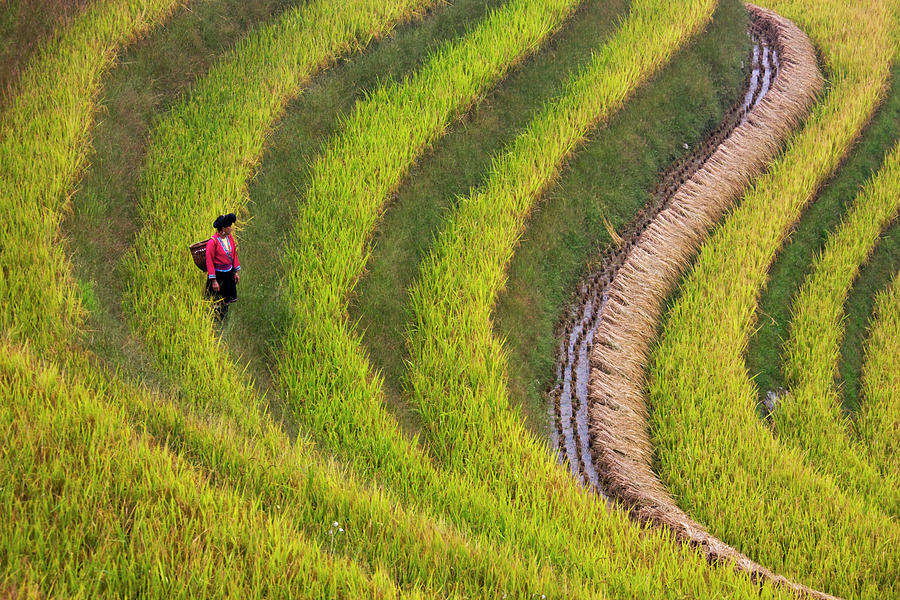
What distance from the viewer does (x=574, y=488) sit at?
580cm

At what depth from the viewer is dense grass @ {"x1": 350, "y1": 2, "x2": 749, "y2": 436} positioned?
704 cm

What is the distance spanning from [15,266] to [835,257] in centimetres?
823

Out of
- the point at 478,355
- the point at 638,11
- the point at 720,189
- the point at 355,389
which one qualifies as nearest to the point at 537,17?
the point at 638,11

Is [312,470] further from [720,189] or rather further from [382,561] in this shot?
[720,189]

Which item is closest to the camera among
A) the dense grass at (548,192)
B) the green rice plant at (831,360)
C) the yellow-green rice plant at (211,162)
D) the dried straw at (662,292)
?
the yellow-green rice plant at (211,162)

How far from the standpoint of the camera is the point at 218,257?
5863 mm

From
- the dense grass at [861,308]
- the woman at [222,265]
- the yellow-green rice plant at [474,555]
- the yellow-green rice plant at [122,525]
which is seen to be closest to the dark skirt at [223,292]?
the woman at [222,265]

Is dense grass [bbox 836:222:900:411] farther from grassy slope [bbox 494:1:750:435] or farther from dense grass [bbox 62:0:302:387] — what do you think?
dense grass [bbox 62:0:302:387]

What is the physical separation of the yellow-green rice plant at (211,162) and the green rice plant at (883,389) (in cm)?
547

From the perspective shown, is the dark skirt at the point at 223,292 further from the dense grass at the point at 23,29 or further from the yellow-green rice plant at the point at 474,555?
the dense grass at the point at 23,29

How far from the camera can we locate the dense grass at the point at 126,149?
5.57 meters

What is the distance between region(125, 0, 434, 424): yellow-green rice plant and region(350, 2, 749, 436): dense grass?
136 centimetres

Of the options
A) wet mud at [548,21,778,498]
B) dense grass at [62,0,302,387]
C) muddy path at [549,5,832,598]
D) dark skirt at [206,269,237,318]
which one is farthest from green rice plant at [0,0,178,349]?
muddy path at [549,5,832,598]

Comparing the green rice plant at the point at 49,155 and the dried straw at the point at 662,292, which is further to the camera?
the dried straw at the point at 662,292
